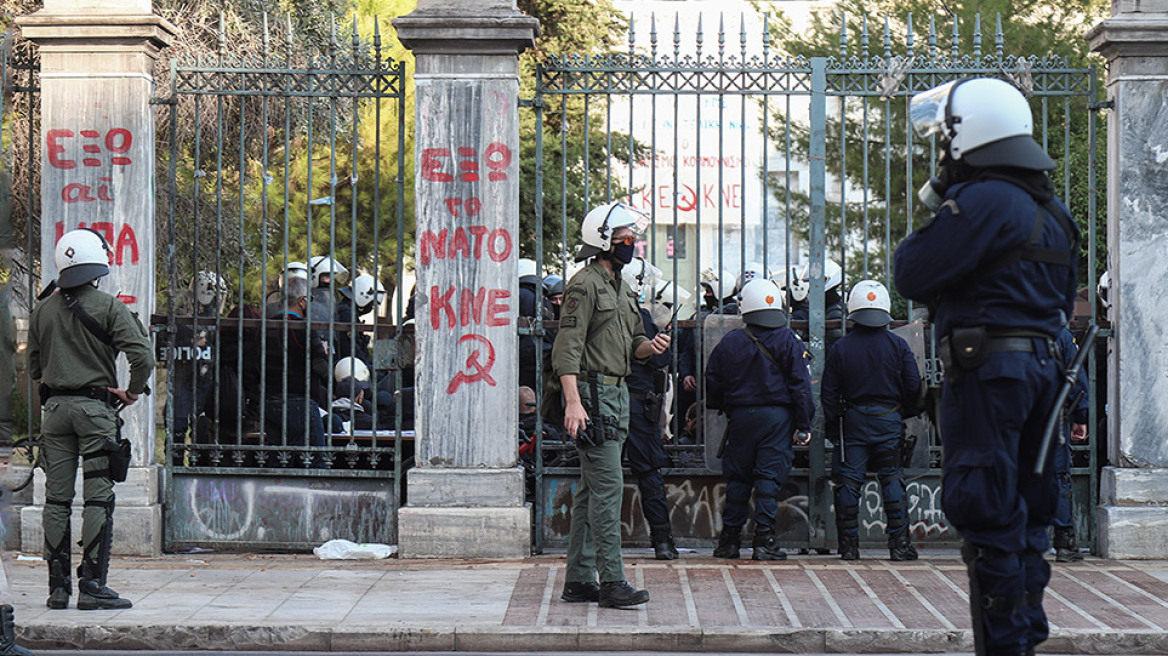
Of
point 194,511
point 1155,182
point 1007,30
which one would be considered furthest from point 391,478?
point 1007,30

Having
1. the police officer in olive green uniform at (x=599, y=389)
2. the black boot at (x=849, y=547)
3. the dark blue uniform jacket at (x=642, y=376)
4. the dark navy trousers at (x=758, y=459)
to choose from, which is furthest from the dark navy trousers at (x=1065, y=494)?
the police officer in olive green uniform at (x=599, y=389)

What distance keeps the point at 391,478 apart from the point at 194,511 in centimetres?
133

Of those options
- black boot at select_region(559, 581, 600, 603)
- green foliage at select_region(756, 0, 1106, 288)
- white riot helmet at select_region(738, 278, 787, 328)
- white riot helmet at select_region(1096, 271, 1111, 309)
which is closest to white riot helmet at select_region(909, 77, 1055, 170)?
black boot at select_region(559, 581, 600, 603)

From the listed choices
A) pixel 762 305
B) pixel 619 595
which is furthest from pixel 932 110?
pixel 762 305

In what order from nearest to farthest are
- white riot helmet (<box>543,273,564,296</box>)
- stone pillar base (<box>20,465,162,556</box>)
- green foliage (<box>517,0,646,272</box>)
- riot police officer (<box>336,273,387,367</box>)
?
1. stone pillar base (<box>20,465,162,556</box>)
2. riot police officer (<box>336,273,387,367</box>)
3. white riot helmet (<box>543,273,564,296</box>)
4. green foliage (<box>517,0,646,272</box>)

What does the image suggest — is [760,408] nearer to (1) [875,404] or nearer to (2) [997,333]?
(1) [875,404]

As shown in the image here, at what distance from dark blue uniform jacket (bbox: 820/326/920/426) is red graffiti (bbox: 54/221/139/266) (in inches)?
180

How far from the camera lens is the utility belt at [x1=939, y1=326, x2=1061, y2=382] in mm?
4945

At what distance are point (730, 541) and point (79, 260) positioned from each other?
4334 mm

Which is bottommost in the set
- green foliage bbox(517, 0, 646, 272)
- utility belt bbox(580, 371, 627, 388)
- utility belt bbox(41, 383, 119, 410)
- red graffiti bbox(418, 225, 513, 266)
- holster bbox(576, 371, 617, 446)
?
holster bbox(576, 371, 617, 446)

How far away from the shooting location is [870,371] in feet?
31.1

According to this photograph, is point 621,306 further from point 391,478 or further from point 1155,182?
point 1155,182

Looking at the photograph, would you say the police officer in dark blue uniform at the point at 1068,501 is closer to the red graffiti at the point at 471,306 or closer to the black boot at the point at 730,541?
the black boot at the point at 730,541

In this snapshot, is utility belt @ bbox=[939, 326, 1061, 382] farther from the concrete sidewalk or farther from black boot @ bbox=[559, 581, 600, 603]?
black boot @ bbox=[559, 581, 600, 603]
